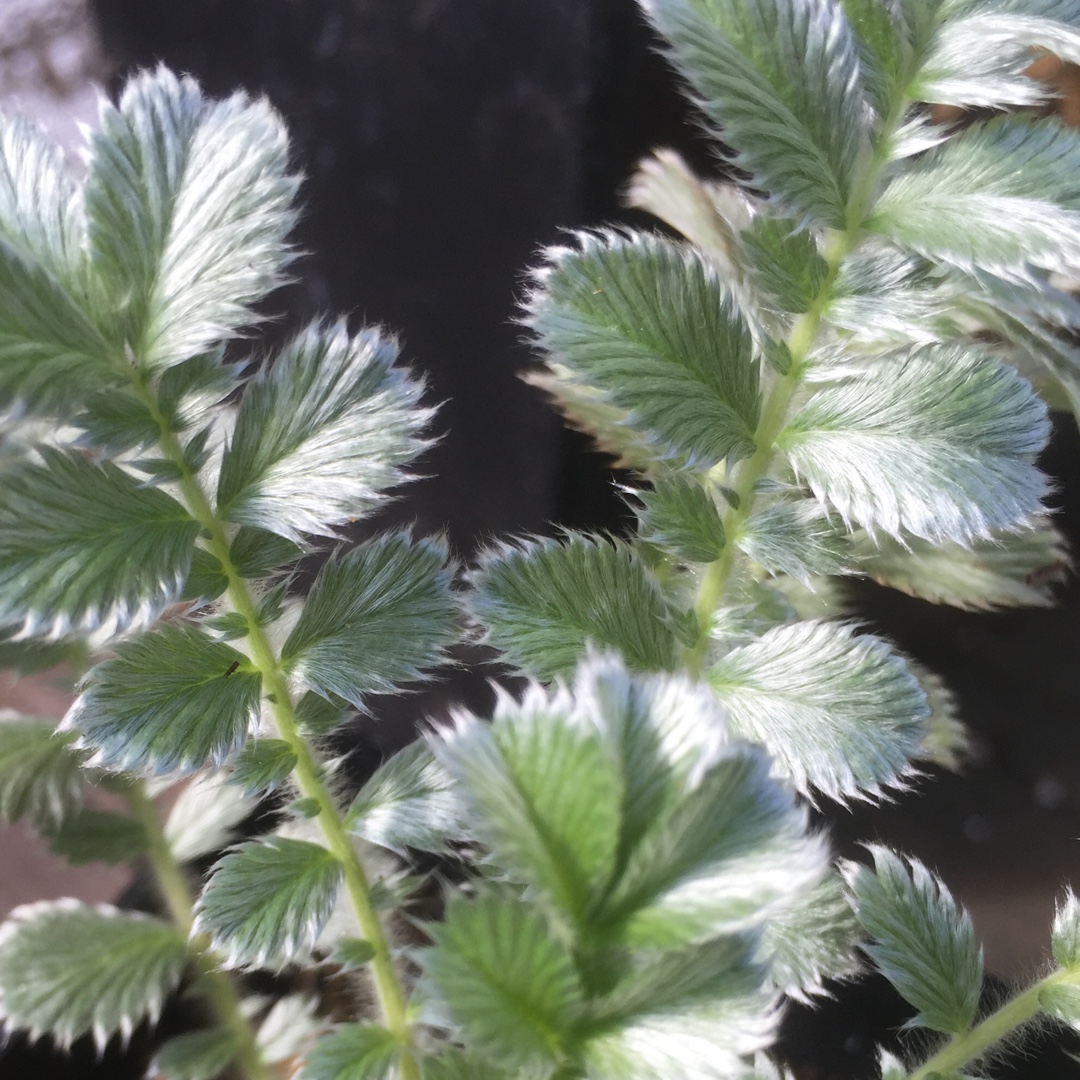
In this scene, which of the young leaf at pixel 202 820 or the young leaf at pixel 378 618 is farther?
the young leaf at pixel 202 820

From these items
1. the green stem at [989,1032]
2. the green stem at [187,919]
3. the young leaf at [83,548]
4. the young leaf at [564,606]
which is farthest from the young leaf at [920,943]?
the green stem at [187,919]

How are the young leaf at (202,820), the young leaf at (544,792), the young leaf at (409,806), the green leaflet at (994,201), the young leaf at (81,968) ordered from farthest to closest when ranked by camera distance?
the young leaf at (202,820) < the young leaf at (81,968) < the young leaf at (409,806) < the green leaflet at (994,201) < the young leaf at (544,792)

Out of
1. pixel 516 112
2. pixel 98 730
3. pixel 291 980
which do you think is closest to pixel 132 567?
pixel 98 730

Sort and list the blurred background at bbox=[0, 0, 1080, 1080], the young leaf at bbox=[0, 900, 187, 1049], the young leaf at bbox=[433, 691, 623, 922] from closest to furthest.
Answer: the young leaf at bbox=[433, 691, 623, 922], the young leaf at bbox=[0, 900, 187, 1049], the blurred background at bbox=[0, 0, 1080, 1080]

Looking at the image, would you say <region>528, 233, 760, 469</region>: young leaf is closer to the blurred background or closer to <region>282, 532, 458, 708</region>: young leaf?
<region>282, 532, 458, 708</region>: young leaf

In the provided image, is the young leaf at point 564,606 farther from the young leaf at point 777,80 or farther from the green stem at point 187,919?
the green stem at point 187,919

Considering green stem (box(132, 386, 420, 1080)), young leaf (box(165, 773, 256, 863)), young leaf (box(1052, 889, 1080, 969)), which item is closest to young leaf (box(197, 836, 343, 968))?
green stem (box(132, 386, 420, 1080))

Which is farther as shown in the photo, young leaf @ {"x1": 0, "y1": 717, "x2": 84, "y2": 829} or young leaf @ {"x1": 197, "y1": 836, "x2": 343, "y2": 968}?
young leaf @ {"x1": 0, "y1": 717, "x2": 84, "y2": 829}

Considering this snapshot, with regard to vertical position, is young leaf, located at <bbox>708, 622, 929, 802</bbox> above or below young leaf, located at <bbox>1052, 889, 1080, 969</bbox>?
above
